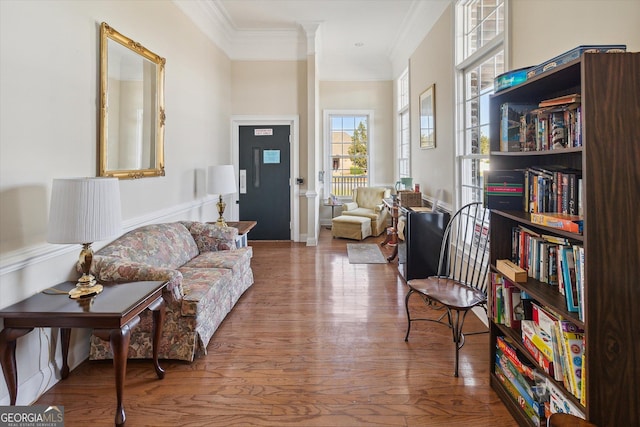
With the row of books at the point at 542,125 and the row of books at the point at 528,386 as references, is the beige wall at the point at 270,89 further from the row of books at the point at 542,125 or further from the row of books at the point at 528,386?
the row of books at the point at 528,386

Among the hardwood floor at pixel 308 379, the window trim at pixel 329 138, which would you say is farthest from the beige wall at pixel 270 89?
the hardwood floor at pixel 308 379

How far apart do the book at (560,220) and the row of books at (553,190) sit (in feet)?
0.17

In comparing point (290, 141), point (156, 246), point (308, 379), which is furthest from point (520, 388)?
point (290, 141)

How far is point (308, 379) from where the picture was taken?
7.73 ft

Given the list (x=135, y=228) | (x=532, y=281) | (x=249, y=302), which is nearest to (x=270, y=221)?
(x=249, y=302)

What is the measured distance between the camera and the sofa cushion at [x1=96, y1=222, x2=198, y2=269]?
8.98 feet

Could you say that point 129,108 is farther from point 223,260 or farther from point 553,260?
point 553,260

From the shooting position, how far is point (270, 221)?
263 inches

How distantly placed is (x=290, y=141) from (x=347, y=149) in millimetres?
2104

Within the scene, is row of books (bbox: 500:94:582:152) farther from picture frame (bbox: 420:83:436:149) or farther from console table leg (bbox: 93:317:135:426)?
Answer: picture frame (bbox: 420:83:436:149)

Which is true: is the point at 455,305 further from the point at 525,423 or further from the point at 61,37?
the point at 61,37

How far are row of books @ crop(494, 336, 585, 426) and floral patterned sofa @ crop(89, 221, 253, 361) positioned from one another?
6.24ft

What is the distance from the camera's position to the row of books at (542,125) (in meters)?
1.59

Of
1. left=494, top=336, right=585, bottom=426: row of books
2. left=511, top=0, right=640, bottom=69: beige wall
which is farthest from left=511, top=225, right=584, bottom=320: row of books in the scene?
left=511, top=0, right=640, bottom=69: beige wall
